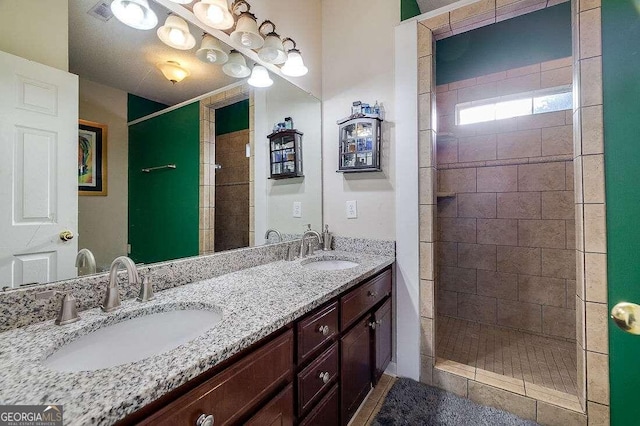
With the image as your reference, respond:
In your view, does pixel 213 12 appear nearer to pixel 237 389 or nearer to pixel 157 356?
pixel 157 356

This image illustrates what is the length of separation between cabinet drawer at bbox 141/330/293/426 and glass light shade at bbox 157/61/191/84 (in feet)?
3.89

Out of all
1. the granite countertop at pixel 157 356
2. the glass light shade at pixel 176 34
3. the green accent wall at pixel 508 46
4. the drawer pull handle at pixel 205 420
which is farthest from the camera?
the green accent wall at pixel 508 46

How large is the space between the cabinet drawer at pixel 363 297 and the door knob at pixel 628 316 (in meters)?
0.84

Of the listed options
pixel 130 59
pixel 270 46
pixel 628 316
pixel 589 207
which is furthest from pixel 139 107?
pixel 589 207

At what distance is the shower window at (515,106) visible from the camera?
7.54 feet

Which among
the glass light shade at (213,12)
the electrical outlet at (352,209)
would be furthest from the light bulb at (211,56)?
the electrical outlet at (352,209)

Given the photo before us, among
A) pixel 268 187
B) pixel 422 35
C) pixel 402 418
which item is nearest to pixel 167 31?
pixel 268 187

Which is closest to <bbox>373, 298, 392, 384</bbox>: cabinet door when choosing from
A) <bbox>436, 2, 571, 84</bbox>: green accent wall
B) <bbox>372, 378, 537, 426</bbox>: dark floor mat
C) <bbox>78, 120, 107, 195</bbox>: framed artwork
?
<bbox>372, 378, 537, 426</bbox>: dark floor mat

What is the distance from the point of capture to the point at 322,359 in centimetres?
107

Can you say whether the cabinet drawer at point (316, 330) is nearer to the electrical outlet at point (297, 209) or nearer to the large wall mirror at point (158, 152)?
the large wall mirror at point (158, 152)

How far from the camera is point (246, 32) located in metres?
1.35

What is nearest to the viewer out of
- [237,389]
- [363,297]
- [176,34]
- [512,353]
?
[237,389]

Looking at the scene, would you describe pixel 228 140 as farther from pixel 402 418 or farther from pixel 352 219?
pixel 402 418

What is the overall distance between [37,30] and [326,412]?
1659 mm
